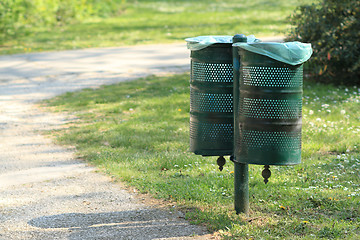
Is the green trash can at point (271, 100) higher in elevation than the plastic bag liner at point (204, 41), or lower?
lower

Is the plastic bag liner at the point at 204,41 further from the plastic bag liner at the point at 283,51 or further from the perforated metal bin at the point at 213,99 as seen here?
the plastic bag liner at the point at 283,51

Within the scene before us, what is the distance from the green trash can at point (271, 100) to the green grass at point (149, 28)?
8.38 m

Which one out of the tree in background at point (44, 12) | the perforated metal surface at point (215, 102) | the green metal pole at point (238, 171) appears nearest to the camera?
the green metal pole at point (238, 171)

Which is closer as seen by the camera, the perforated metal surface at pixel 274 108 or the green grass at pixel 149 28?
the perforated metal surface at pixel 274 108

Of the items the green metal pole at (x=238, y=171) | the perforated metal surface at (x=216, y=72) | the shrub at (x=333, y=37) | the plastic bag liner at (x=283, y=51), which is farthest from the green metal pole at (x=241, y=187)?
the shrub at (x=333, y=37)

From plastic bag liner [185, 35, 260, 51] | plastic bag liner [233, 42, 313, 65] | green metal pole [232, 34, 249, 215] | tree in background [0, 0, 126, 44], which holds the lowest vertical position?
green metal pole [232, 34, 249, 215]

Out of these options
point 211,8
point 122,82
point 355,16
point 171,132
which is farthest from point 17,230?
point 211,8

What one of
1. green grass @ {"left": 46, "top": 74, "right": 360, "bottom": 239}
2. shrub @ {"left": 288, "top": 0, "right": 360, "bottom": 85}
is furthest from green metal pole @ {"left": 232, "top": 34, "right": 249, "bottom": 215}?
shrub @ {"left": 288, "top": 0, "right": 360, "bottom": 85}

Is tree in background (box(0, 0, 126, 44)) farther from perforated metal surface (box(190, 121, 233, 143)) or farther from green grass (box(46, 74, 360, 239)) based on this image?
perforated metal surface (box(190, 121, 233, 143))

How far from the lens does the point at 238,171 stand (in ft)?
14.1

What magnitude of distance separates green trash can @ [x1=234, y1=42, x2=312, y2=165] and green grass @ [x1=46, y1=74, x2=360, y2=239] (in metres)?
0.62

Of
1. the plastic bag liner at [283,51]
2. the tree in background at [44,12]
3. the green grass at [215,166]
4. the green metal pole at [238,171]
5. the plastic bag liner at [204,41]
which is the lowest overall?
the green grass at [215,166]

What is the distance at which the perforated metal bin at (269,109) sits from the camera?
393cm

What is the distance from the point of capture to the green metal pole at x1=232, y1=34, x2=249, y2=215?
13.5 feet
